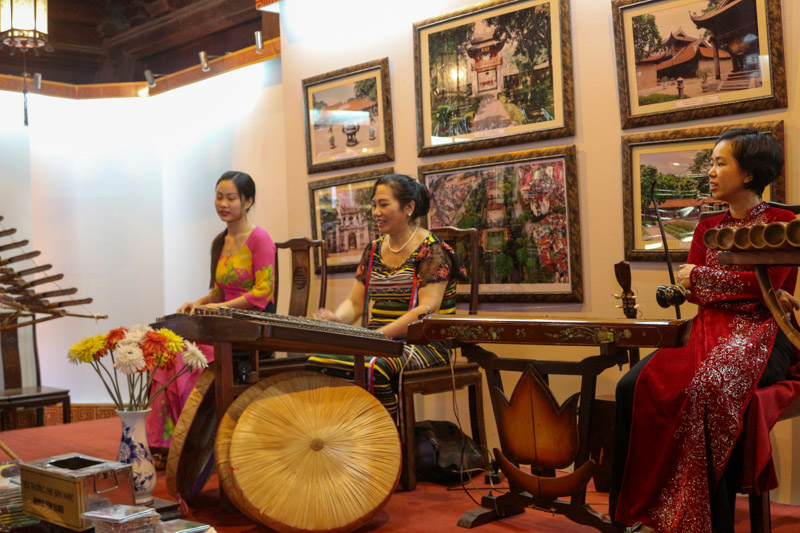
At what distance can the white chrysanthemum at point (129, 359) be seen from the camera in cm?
290

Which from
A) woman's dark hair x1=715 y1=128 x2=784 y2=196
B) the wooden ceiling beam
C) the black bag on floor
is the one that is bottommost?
the black bag on floor

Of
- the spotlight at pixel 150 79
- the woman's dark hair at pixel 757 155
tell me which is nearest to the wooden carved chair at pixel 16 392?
the spotlight at pixel 150 79

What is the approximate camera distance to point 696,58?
3430 millimetres

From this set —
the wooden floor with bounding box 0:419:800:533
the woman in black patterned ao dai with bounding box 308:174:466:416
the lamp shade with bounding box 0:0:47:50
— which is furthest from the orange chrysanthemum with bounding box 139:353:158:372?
the lamp shade with bounding box 0:0:47:50

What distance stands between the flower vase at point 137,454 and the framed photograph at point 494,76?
2.09m

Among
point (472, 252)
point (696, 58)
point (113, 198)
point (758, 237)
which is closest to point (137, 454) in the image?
point (472, 252)

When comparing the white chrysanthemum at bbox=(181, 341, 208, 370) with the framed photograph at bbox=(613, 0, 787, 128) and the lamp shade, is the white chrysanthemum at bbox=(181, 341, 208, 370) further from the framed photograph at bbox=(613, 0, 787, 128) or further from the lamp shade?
the lamp shade

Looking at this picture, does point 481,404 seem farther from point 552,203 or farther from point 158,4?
point 158,4

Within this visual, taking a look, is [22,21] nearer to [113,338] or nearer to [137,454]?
[113,338]

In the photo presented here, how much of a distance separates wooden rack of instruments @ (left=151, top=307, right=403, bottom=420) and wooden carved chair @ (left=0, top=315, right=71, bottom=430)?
2.51 m

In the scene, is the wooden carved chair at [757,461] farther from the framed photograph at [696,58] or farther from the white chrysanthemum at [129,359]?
the white chrysanthemum at [129,359]

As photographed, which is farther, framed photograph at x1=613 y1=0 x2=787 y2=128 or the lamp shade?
the lamp shade

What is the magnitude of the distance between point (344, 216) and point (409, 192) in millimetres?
980

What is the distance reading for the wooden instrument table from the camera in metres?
2.60
